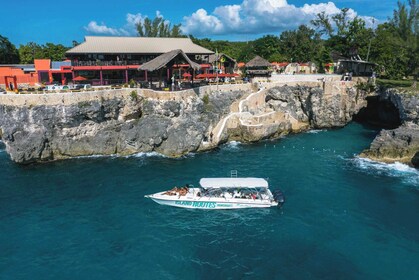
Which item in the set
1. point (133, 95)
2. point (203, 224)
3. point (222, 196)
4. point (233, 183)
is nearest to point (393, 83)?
point (233, 183)

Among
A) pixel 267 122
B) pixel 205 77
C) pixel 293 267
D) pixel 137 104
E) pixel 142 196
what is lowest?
pixel 293 267

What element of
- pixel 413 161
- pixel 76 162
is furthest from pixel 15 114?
pixel 413 161

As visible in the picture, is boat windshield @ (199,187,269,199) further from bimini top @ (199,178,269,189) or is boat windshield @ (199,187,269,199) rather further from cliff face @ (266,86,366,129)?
cliff face @ (266,86,366,129)

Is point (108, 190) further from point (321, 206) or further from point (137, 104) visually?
point (321, 206)

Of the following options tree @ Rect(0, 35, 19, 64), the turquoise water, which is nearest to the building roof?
the turquoise water

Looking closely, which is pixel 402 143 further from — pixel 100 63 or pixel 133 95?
pixel 100 63

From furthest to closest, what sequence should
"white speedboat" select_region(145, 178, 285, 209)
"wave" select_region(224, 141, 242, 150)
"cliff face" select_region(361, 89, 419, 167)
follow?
"wave" select_region(224, 141, 242, 150), "cliff face" select_region(361, 89, 419, 167), "white speedboat" select_region(145, 178, 285, 209)
